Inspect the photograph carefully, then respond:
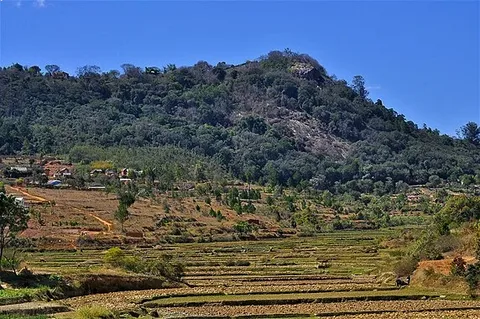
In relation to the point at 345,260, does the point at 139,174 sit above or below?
above

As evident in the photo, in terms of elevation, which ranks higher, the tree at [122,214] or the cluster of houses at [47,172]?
the cluster of houses at [47,172]

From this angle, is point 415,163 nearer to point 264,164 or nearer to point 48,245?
point 264,164

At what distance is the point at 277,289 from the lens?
133 feet

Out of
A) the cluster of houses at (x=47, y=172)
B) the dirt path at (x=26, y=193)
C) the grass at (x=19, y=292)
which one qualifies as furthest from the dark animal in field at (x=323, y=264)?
the cluster of houses at (x=47, y=172)

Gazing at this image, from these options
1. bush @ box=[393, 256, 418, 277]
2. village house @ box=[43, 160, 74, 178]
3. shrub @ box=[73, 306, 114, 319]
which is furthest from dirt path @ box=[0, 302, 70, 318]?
village house @ box=[43, 160, 74, 178]

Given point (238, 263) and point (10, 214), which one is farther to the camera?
point (238, 263)

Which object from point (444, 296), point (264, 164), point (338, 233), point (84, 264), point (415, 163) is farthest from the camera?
point (415, 163)

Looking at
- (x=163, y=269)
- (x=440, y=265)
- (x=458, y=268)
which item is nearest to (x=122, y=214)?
(x=163, y=269)

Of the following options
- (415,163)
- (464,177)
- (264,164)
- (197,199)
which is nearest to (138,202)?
(197,199)

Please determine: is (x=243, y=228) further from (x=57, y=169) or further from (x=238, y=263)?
(x=57, y=169)

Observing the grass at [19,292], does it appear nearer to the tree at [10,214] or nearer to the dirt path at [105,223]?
the tree at [10,214]

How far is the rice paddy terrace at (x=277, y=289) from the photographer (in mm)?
32219

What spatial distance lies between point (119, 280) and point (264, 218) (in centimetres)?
6480

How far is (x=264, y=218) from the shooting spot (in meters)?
105
